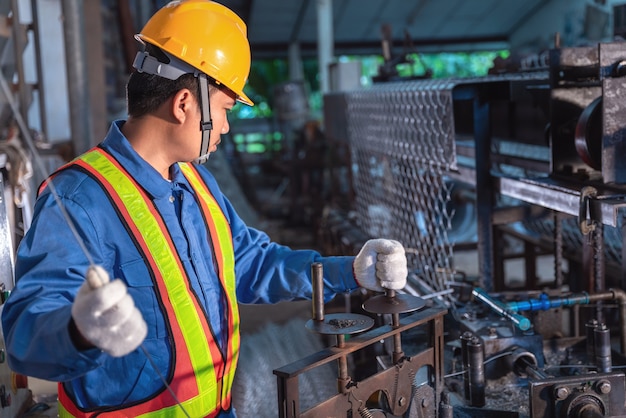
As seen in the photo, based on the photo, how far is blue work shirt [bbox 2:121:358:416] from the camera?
51.4 inches

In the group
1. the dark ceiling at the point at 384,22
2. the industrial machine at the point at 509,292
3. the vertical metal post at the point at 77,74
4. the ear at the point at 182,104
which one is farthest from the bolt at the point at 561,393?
the dark ceiling at the point at 384,22

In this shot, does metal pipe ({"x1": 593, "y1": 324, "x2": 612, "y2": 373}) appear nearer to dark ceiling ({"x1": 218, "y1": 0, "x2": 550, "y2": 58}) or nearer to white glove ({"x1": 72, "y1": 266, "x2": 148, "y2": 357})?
white glove ({"x1": 72, "y1": 266, "x2": 148, "y2": 357})

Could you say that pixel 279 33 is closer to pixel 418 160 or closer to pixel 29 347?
pixel 418 160

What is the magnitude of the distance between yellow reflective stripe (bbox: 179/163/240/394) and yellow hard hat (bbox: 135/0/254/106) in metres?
0.27

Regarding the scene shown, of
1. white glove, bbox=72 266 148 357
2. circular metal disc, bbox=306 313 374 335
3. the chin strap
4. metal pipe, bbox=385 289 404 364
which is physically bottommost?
metal pipe, bbox=385 289 404 364

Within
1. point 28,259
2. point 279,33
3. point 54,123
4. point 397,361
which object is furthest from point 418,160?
point 279,33

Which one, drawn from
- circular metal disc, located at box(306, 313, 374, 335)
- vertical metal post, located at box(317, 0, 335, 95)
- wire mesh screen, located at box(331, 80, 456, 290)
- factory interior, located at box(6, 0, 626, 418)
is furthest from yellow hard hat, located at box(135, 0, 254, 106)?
vertical metal post, located at box(317, 0, 335, 95)

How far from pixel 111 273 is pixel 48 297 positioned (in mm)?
219

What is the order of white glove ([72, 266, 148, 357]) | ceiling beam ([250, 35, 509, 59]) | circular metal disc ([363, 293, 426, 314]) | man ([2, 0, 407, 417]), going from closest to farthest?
white glove ([72, 266, 148, 357]) < man ([2, 0, 407, 417]) < circular metal disc ([363, 293, 426, 314]) < ceiling beam ([250, 35, 509, 59])

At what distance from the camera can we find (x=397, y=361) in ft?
5.68

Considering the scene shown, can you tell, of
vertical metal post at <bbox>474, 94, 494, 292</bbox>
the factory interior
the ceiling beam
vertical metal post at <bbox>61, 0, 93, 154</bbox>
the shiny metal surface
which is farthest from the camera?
the ceiling beam

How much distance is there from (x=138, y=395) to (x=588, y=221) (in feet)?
4.21

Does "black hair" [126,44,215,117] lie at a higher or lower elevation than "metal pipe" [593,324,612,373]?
higher

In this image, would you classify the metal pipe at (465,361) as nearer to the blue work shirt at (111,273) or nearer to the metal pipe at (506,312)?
the metal pipe at (506,312)
